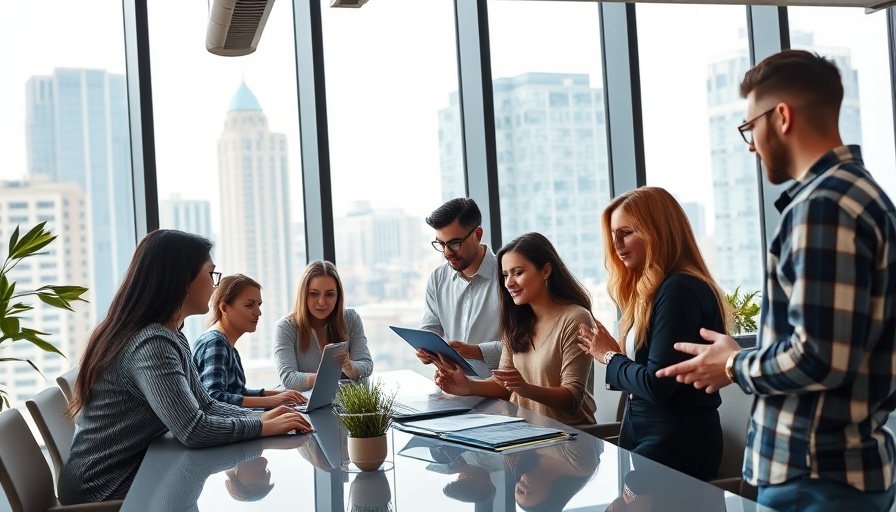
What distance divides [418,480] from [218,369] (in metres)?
1.51

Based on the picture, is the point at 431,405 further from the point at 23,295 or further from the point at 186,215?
the point at 186,215

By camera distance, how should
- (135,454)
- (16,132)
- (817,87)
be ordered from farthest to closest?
(16,132) < (135,454) < (817,87)

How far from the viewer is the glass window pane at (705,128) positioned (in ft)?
18.5

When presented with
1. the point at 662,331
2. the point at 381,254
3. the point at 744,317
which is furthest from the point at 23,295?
the point at 744,317

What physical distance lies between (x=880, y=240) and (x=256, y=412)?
2090 mm

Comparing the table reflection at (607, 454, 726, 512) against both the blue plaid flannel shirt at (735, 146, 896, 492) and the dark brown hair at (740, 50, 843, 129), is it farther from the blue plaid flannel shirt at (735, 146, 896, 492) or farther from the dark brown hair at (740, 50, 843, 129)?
the dark brown hair at (740, 50, 843, 129)

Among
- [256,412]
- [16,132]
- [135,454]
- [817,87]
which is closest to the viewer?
[817,87]

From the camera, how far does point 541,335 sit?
3.14 metres

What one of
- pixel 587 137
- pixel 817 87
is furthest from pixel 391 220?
pixel 817 87

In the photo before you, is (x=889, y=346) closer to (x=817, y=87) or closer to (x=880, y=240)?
(x=880, y=240)

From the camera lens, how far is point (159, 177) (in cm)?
473

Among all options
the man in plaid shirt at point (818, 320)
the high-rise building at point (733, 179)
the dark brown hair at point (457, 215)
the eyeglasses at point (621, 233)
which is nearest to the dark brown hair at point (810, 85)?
the man in plaid shirt at point (818, 320)

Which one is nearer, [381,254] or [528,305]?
[528,305]

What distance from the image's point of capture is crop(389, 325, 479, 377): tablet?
2899 mm
